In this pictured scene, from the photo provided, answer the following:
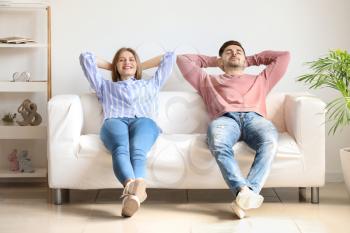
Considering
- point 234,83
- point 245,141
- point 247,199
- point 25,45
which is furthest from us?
point 25,45

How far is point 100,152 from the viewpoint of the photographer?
3.54 meters

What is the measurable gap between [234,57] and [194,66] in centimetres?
25

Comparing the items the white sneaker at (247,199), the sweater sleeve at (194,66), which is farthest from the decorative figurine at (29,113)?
the white sneaker at (247,199)

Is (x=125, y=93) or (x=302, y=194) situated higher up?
(x=125, y=93)

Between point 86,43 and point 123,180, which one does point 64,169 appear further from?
point 86,43

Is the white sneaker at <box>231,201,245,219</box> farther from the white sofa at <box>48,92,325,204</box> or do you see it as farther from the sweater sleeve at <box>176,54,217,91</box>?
the sweater sleeve at <box>176,54,217,91</box>

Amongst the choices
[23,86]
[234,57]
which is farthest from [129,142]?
[23,86]

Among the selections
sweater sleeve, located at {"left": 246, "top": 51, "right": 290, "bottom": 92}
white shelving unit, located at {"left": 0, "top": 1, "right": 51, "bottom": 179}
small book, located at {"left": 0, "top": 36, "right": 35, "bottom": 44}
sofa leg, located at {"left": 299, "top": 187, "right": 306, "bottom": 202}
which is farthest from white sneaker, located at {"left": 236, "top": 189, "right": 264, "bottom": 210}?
small book, located at {"left": 0, "top": 36, "right": 35, "bottom": 44}

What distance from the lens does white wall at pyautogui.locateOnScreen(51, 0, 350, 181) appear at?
434 cm

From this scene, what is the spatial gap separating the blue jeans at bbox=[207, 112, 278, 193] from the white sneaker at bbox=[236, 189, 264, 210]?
1.7 inches

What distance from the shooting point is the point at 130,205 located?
3219mm

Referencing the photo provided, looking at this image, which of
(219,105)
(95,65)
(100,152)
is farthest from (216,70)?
(100,152)

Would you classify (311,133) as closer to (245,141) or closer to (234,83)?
(245,141)

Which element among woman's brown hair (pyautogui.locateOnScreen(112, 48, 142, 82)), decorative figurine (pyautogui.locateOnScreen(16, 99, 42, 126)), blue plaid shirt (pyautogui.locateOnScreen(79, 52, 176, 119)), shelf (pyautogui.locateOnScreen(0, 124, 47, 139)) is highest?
woman's brown hair (pyautogui.locateOnScreen(112, 48, 142, 82))
